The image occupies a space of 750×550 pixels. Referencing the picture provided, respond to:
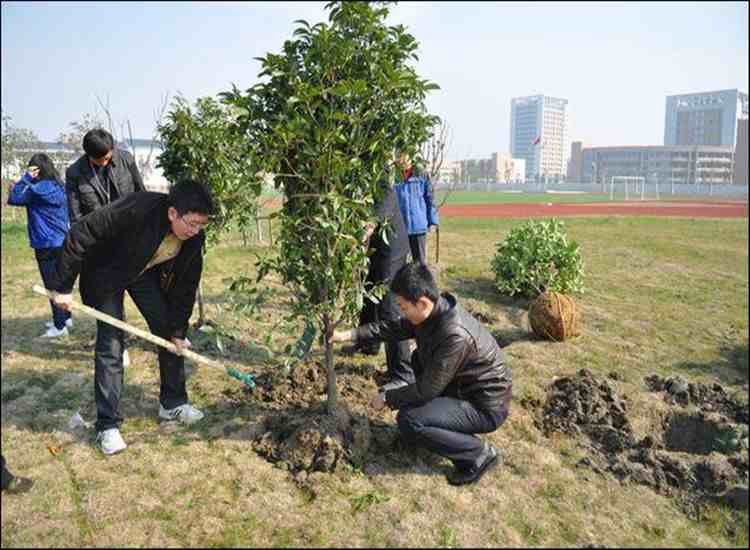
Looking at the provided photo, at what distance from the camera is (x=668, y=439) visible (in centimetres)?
439

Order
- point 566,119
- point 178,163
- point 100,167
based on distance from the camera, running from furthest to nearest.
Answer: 1. point 566,119
2. point 178,163
3. point 100,167

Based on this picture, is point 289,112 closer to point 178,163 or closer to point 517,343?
point 178,163

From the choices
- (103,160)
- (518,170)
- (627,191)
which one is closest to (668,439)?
(103,160)

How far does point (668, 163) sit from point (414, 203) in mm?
89434

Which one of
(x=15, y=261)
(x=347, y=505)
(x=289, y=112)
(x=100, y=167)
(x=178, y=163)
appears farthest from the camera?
(x=15, y=261)

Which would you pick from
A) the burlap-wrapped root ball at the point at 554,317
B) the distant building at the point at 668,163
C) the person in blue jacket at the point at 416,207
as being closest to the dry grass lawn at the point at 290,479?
the burlap-wrapped root ball at the point at 554,317

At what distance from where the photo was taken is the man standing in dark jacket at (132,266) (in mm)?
3680

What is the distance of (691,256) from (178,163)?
11035mm

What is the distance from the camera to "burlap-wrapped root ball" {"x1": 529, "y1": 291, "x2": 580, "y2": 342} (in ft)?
20.5

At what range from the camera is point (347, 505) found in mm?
3314

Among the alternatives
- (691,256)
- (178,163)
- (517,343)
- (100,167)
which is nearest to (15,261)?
(178,163)

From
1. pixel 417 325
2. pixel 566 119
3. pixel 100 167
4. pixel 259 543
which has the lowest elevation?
pixel 259 543

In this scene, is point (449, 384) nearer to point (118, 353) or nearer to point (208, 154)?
point (118, 353)

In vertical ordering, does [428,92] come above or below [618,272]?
above
